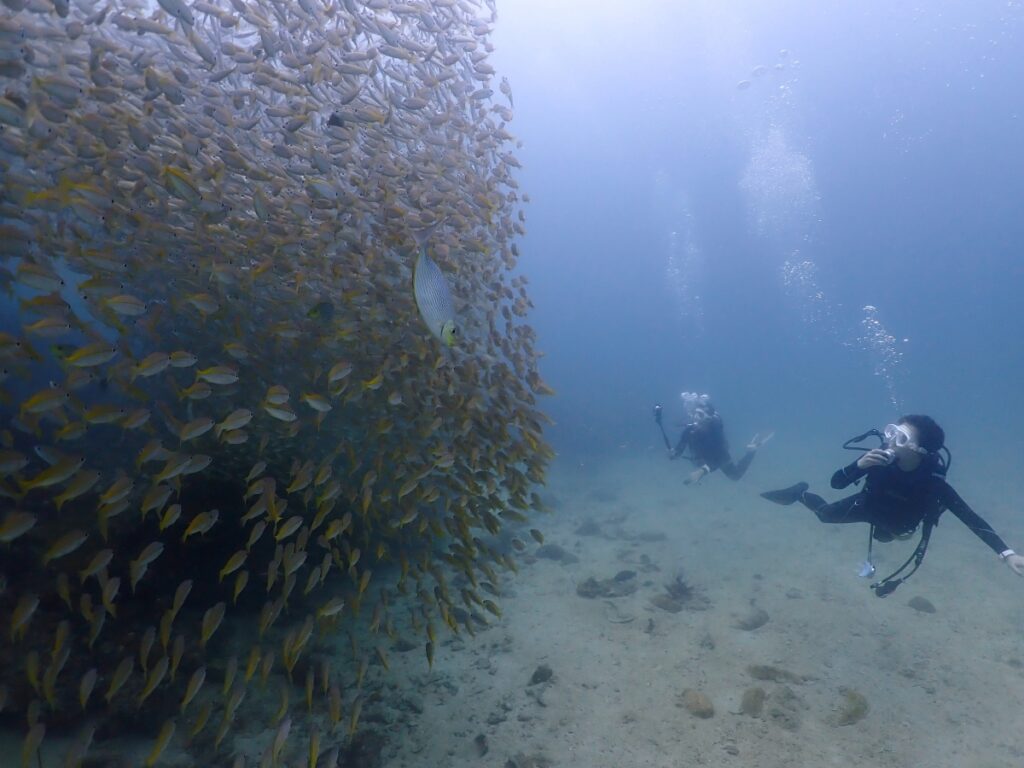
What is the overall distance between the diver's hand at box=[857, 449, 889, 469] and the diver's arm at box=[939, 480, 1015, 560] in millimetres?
636

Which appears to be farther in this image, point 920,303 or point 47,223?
point 920,303

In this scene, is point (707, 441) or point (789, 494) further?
point (707, 441)

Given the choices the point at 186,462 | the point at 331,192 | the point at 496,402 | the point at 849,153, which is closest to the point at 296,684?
the point at 186,462

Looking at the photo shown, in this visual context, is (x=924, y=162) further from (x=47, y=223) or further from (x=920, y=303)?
(x=47, y=223)

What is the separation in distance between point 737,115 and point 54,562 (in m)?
75.5

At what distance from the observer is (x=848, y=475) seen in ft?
21.1

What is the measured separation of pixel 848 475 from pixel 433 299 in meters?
6.21

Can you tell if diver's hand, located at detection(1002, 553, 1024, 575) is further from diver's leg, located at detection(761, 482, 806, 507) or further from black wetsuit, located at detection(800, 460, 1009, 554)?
diver's leg, located at detection(761, 482, 806, 507)

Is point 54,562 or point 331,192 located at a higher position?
point 331,192

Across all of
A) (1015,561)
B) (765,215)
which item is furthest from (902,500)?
(765,215)

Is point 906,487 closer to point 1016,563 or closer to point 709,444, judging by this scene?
point 1016,563

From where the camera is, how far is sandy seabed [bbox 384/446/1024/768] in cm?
497

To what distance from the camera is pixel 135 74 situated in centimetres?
518

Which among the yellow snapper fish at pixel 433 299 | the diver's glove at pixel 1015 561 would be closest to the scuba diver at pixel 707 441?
the diver's glove at pixel 1015 561
